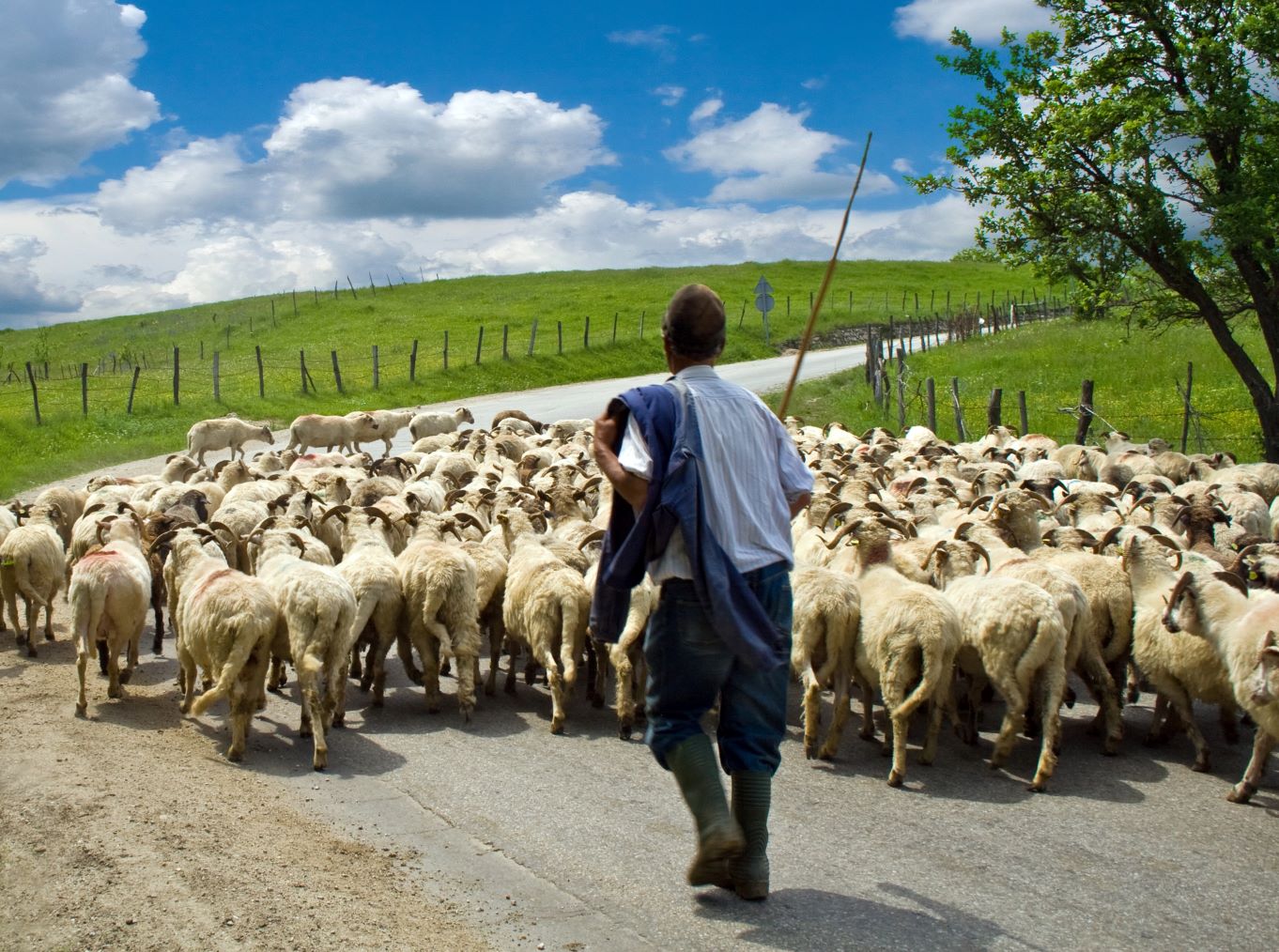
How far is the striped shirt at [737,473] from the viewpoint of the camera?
4180mm

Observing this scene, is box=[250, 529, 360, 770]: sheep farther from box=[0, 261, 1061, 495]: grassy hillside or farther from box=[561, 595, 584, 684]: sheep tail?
box=[0, 261, 1061, 495]: grassy hillside

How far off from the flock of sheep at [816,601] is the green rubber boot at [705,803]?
2.37 meters

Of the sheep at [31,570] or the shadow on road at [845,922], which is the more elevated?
the sheep at [31,570]

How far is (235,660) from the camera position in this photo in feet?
21.9

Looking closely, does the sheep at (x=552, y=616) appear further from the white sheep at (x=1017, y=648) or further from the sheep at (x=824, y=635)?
the white sheep at (x=1017, y=648)

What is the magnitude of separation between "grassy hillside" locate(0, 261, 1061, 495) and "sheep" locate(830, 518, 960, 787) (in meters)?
17.5

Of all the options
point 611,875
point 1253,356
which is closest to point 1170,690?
point 611,875

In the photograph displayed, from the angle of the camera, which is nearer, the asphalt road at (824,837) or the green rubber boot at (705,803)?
the green rubber boot at (705,803)

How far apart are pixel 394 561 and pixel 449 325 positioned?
159ft

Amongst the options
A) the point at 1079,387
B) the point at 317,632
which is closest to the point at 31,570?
the point at 317,632

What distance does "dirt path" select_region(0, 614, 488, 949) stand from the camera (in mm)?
4262

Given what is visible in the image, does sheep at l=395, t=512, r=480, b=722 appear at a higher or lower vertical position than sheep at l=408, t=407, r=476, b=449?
lower

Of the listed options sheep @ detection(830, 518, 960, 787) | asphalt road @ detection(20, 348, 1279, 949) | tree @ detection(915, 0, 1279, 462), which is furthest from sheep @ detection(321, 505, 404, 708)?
tree @ detection(915, 0, 1279, 462)

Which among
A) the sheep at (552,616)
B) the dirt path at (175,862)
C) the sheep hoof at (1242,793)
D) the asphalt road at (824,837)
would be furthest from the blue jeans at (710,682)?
the sheep hoof at (1242,793)
